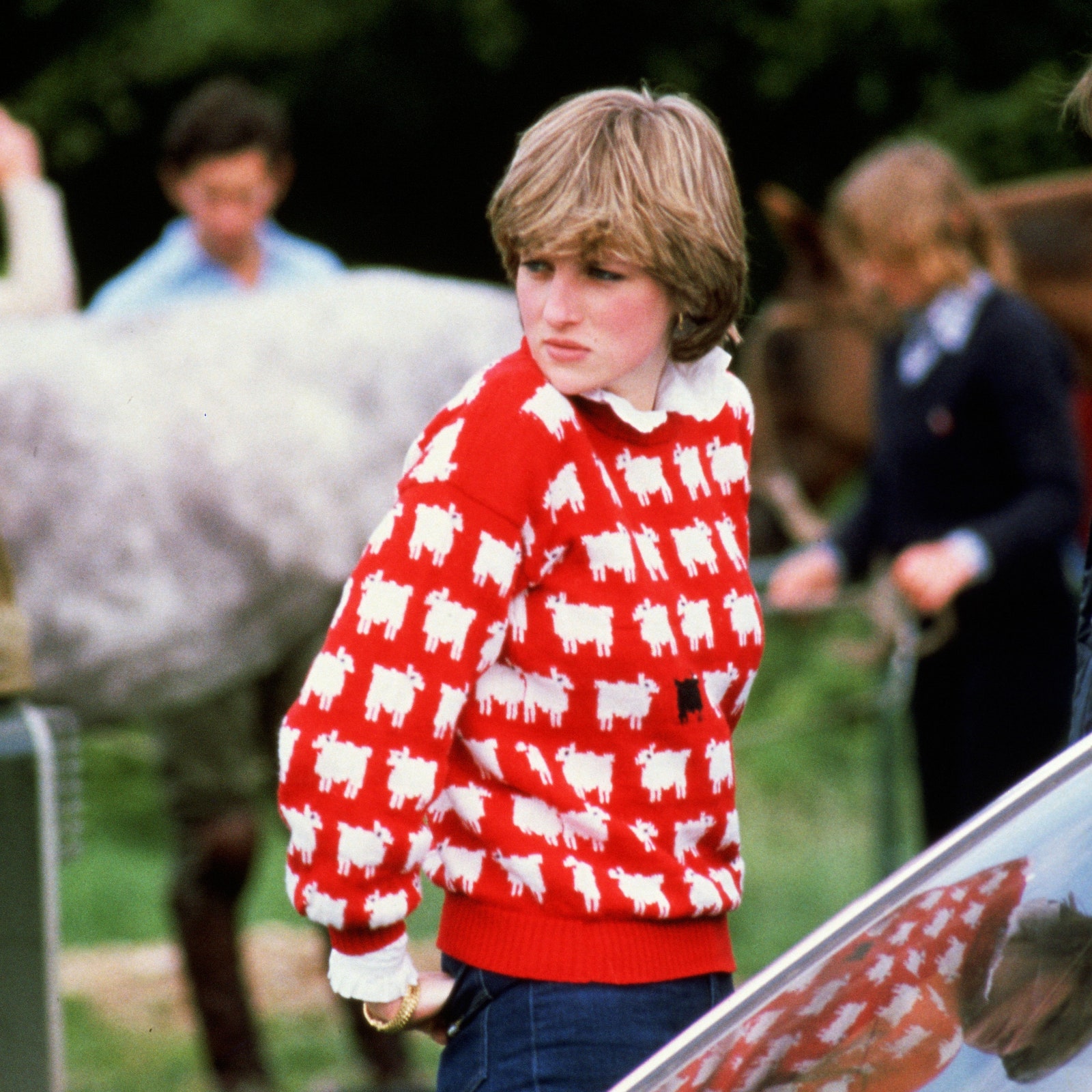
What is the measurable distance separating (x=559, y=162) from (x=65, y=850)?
145cm

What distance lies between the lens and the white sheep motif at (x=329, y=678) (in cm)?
138

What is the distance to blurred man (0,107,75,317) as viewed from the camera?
3.42m

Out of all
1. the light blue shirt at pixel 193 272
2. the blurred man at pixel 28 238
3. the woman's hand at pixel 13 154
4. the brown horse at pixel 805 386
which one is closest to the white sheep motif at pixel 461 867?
the blurred man at pixel 28 238

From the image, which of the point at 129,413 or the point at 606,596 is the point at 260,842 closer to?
the point at 129,413

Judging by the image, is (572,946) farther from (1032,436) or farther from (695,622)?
(1032,436)

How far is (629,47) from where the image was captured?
383 inches

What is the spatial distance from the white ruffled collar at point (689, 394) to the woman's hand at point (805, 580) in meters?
1.85

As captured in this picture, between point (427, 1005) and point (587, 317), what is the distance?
62 centimetres

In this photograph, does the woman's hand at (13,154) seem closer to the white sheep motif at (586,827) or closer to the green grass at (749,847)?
the green grass at (749,847)

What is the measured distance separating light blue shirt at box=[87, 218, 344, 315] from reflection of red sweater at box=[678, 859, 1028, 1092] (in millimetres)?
3069

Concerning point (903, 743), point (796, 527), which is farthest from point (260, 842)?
point (903, 743)

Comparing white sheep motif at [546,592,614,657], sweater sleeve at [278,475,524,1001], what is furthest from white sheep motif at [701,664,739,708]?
sweater sleeve at [278,475,524,1001]

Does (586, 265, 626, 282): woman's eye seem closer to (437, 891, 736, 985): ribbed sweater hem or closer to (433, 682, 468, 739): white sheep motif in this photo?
(433, 682, 468, 739): white sheep motif

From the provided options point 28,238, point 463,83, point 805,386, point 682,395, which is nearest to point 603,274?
point 682,395
